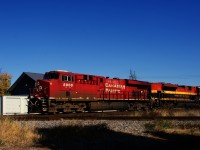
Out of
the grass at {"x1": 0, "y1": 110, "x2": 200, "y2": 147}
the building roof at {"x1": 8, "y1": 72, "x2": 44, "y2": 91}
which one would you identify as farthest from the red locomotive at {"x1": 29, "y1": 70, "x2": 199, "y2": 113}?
the building roof at {"x1": 8, "y1": 72, "x2": 44, "y2": 91}

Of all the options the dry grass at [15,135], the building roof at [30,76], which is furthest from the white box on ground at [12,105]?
the dry grass at [15,135]

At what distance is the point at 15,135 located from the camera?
489 inches

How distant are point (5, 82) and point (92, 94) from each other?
36951 mm

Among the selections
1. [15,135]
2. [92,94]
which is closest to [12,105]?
[92,94]

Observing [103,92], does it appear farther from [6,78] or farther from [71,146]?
[6,78]

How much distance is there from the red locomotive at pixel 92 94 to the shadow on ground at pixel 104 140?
15.0 m

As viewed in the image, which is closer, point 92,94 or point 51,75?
point 51,75

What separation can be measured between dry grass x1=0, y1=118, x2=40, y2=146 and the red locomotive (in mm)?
15492

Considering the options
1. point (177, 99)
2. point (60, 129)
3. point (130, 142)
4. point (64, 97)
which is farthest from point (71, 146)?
point (177, 99)

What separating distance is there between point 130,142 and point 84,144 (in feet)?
4.73

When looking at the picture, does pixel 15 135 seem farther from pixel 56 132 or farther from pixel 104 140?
pixel 104 140

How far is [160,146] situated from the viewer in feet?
35.4

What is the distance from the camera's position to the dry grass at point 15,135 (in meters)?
11.5

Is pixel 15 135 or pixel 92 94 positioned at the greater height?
pixel 92 94
